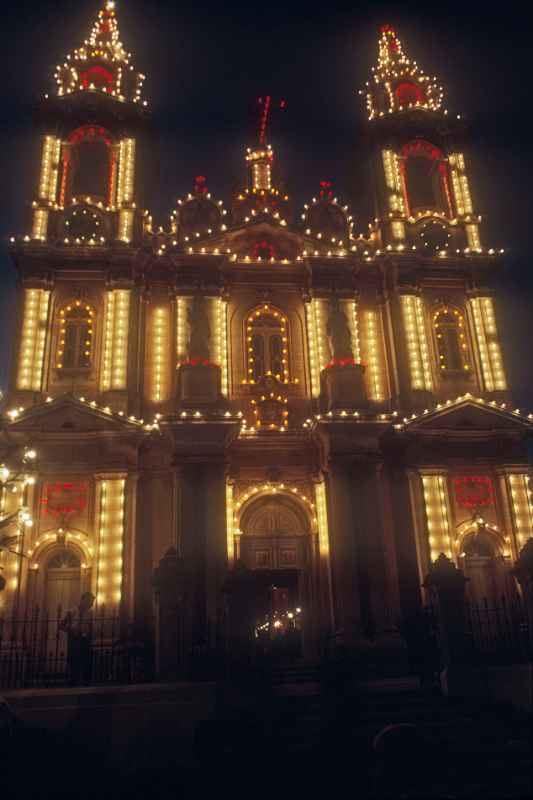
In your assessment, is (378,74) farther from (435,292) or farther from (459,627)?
(459,627)

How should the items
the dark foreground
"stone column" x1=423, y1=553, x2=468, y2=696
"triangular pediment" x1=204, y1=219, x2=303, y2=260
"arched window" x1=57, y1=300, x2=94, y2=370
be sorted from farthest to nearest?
"triangular pediment" x1=204, y1=219, x2=303, y2=260 → "arched window" x1=57, y1=300, x2=94, y2=370 → "stone column" x1=423, y1=553, x2=468, y2=696 → the dark foreground

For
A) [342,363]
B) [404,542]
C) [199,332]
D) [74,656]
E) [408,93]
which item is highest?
[408,93]

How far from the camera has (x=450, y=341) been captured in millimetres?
23422

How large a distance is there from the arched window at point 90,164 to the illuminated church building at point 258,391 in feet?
0.23

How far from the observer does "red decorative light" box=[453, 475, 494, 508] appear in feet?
67.9

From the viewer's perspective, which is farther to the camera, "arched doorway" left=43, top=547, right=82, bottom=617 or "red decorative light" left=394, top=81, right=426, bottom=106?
"red decorative light" left=394, top=81, right=426, bottom=106

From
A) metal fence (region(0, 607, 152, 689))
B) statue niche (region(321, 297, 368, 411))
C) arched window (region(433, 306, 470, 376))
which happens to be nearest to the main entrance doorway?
metal fence (region(0, 607, 152, 689))

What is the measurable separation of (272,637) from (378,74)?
23.1 metres

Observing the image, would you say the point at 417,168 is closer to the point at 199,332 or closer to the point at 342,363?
the point at 342,363

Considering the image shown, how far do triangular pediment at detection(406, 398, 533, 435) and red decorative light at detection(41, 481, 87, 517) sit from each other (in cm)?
988

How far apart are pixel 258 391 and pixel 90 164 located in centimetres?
1106

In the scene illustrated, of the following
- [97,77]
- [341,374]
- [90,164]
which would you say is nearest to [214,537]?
[341,374]

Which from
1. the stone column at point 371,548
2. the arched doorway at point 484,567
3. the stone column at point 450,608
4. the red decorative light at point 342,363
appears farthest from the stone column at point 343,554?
the stone column at point 450,608

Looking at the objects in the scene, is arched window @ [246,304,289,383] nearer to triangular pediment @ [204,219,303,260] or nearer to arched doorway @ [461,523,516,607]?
triangular pediment @ [204,219,303,260]
